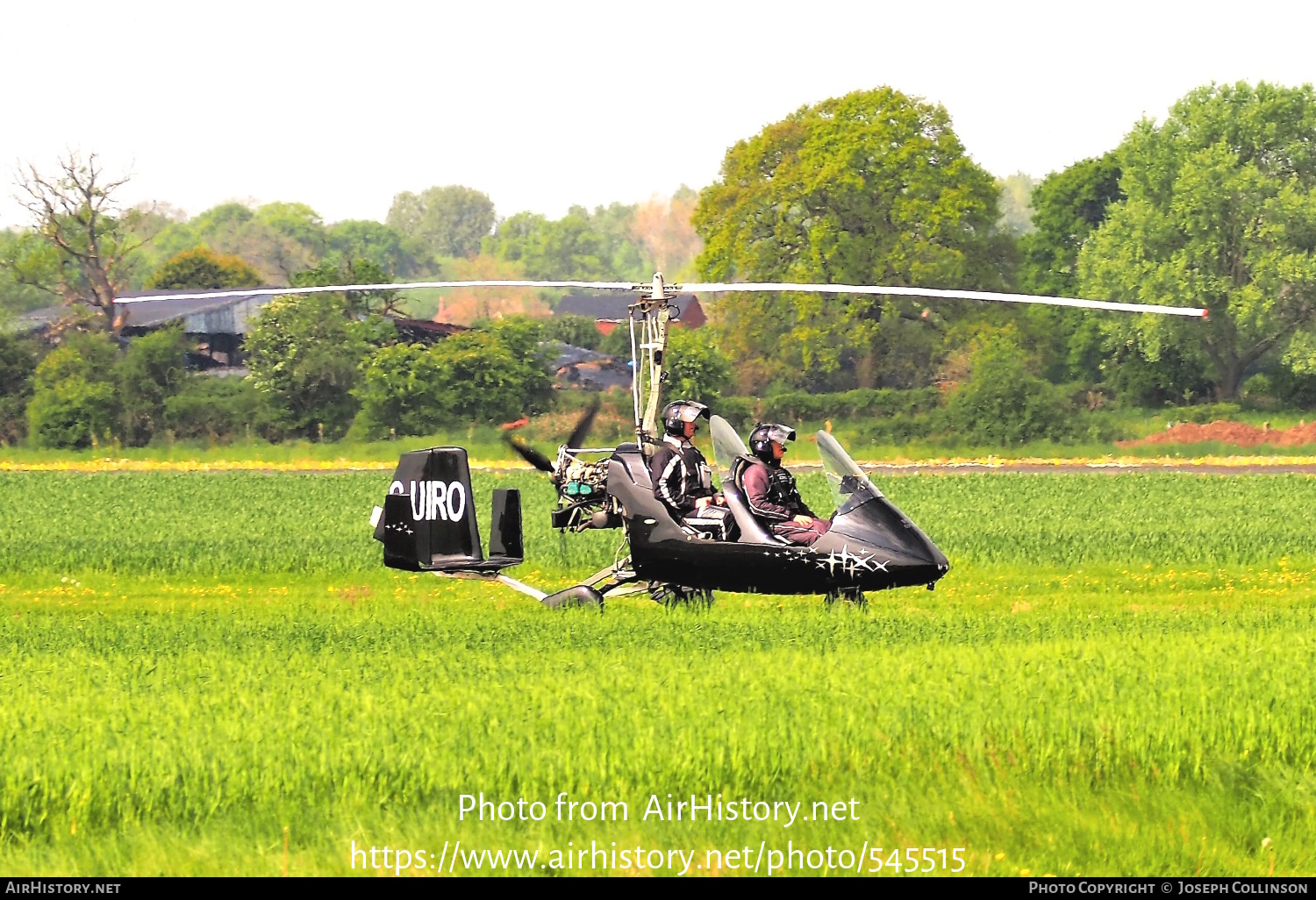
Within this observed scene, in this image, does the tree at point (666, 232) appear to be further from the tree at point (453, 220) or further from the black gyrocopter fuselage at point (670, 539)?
the black gyrocopter fuselage at point (670, 539)

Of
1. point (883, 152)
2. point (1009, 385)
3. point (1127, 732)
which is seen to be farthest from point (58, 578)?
point (883, 152)

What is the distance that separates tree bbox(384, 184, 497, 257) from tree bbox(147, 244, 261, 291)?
99.2m

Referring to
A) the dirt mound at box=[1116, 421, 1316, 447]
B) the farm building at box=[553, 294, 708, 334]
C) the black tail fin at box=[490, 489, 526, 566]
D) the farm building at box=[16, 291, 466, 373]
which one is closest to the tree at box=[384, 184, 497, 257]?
the farm building at box=[553, 294, 708, 334]

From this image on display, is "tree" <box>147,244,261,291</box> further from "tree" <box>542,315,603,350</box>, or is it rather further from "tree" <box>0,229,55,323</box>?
"tree" <box>542,315,603,350</box>

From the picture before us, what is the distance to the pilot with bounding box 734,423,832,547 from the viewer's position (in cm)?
1675

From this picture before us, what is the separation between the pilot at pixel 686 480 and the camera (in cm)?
1698

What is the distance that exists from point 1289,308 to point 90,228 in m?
45.8

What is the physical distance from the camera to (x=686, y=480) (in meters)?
17.3

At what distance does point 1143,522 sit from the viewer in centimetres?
2931

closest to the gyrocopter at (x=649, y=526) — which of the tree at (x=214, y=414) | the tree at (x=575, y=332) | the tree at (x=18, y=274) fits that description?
the tree at (x=214, y=414)

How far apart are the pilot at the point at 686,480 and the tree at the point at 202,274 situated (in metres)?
65.5

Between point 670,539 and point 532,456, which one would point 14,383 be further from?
point 670,539

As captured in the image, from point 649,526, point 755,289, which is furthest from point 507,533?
point 755,289

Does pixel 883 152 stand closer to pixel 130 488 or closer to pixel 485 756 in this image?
pixel 130 488
